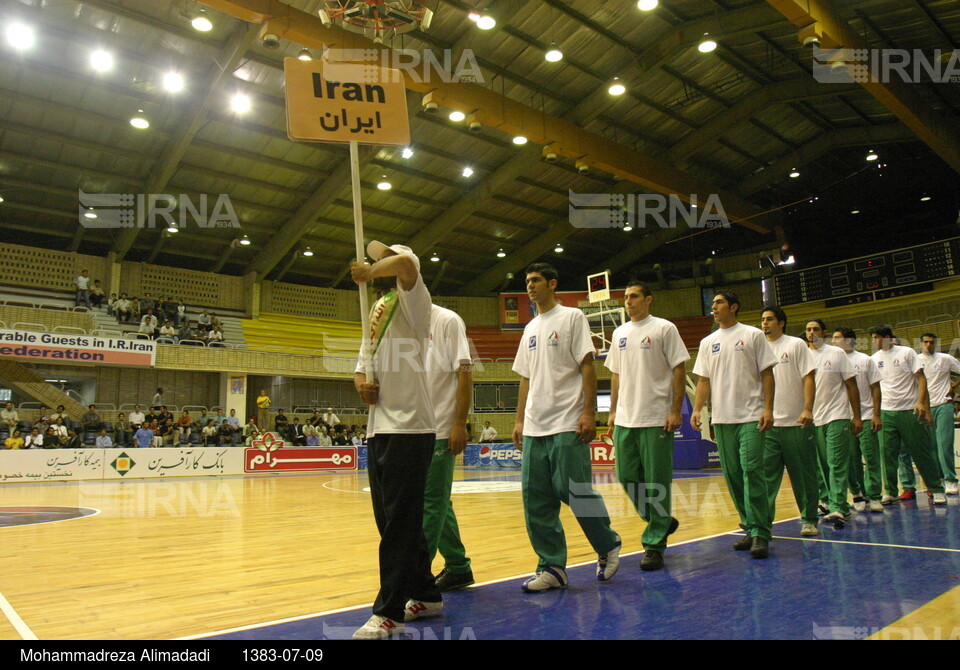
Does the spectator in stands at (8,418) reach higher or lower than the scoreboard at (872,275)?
lower

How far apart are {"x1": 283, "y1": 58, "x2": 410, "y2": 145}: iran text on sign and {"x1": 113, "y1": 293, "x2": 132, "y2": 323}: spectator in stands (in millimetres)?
20336

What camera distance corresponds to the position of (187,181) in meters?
19.4

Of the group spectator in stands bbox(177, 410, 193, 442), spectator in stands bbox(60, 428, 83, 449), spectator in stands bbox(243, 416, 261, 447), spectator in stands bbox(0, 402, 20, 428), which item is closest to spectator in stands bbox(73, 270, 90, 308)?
spectator in stands bbox(0, 402, 20, 428)

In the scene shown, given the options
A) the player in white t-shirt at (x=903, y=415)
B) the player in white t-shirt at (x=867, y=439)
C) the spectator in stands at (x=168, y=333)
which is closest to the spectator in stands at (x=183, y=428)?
the spectator in stands at (x=168, y=333)

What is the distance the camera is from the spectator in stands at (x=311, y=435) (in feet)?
63.5

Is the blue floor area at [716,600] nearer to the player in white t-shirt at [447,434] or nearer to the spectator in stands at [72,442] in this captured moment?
the player in white t-shirt at [447,434]

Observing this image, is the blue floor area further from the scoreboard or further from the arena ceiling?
the scoreboard

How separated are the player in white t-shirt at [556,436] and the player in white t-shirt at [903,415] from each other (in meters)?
4.86

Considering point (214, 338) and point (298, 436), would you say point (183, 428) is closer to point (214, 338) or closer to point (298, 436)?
point (298, 436)

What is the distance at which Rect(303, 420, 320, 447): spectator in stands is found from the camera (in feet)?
63.5

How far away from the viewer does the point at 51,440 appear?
48.8 feet

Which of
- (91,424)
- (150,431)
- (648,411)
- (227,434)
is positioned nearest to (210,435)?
(227,434)

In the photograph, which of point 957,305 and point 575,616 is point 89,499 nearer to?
point 575,616

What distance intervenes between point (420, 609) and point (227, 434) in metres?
17.0
